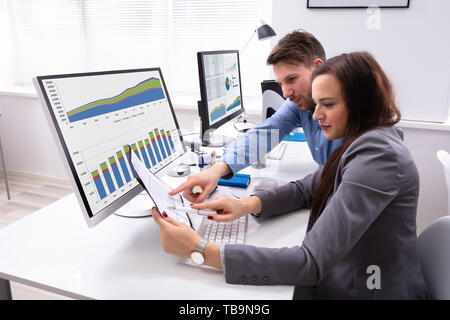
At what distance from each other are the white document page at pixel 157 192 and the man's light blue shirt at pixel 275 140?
416mm

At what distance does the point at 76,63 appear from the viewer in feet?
10.8

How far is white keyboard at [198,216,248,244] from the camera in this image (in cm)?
96

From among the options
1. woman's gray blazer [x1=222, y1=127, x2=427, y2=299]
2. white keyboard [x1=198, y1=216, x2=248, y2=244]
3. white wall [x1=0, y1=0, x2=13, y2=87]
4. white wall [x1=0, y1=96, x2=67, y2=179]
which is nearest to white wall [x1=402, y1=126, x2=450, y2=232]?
woman's gray blazer [x1=222, y1=127, x2=427, y2=299]

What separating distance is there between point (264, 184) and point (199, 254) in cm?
59

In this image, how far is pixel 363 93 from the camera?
2.89 feet

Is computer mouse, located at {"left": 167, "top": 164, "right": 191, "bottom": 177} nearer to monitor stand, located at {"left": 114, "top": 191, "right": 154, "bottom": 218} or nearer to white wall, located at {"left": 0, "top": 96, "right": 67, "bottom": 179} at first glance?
monitor stand, located at {"left": 114, "top": 191, "right": 154, "bottom": 218}

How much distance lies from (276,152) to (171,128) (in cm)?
68

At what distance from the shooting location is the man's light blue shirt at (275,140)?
1.44 m

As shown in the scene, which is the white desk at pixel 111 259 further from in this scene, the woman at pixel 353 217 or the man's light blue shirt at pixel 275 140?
the man's light blue shirt at pixel 275 140

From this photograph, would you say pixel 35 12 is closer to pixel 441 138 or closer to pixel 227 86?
pixel 227 86

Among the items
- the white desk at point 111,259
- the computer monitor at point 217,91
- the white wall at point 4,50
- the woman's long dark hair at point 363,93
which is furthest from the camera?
the white wall at point 4,50

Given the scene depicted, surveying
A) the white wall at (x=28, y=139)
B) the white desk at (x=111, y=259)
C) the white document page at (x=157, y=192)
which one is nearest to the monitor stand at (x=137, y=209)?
the white desk at (x=111, y=259)

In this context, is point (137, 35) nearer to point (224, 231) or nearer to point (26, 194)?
point (26, 194)

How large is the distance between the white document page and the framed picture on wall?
1.83 meters
